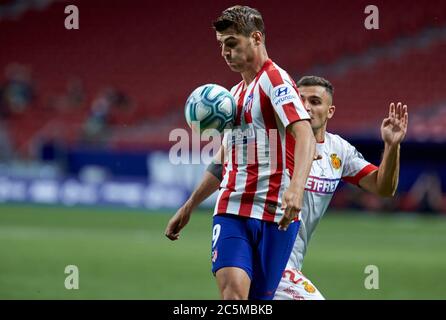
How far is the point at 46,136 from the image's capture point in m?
24.6

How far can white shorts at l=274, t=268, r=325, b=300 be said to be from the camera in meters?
5.91

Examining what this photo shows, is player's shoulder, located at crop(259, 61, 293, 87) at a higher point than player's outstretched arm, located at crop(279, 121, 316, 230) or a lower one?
higher

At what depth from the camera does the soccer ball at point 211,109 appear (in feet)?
18.0

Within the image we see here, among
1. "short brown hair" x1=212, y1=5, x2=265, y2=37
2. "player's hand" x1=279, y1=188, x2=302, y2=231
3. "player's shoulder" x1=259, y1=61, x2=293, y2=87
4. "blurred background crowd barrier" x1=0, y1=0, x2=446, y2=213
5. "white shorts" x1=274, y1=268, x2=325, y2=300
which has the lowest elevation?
"white shorts" x1=274, y1=268, x2=325, y2=300

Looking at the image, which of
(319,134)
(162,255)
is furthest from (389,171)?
(162,255)

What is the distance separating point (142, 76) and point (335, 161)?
71.0ft

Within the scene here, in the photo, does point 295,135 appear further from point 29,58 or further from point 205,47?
point 29,58

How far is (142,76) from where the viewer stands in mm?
27719

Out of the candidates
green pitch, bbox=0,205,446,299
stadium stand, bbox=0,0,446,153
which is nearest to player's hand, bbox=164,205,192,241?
green pitch, bbox=0,205,446,299

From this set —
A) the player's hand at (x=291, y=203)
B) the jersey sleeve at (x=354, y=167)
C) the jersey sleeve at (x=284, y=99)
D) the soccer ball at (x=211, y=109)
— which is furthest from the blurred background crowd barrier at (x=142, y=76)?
the player's hand at (x=291, y=203)

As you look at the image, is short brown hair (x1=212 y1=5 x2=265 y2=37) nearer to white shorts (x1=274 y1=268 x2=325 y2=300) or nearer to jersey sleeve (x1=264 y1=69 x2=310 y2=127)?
jersey sleeve (x1=264 y1=69 x2=310 y2=127)

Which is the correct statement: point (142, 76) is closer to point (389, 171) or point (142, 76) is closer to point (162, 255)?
point (162, 255)

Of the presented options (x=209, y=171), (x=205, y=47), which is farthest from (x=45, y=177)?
(x=209, y=171)

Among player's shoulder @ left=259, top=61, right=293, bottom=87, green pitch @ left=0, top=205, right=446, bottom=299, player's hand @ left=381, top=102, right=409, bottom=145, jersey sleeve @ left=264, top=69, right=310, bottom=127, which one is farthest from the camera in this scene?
green pitch @ left=0, top=205, right=446, bottom=299
